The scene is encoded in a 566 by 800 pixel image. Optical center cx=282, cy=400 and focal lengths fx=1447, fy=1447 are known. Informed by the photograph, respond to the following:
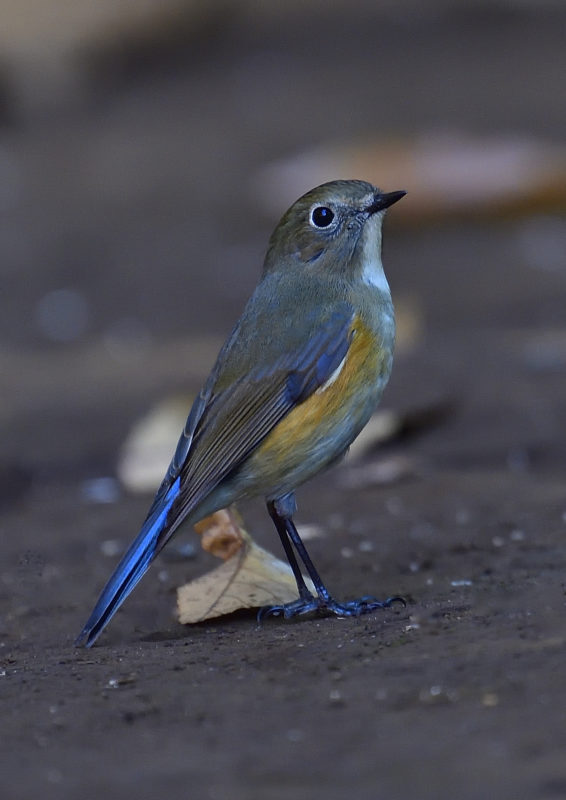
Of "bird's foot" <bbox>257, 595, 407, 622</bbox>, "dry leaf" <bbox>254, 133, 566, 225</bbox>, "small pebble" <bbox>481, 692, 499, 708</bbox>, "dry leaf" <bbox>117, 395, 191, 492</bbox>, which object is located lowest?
"small pebble" <bbox>481, 692, 499, 708</bbox>

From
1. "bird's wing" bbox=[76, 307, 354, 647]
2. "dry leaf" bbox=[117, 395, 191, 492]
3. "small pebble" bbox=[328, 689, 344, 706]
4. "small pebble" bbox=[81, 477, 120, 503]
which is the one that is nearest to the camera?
"small pebble" bbox=[328, 689, 344, 706]

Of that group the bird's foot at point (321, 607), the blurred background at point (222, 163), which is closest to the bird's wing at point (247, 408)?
the bird's foot at point (321, 607)

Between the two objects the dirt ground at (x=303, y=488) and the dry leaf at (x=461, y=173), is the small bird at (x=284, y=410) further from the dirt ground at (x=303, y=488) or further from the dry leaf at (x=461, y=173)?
the dry leaf at (x=461, y=173)

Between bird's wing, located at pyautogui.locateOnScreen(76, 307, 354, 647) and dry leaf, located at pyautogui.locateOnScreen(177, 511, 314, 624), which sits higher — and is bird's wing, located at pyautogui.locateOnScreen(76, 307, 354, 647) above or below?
above

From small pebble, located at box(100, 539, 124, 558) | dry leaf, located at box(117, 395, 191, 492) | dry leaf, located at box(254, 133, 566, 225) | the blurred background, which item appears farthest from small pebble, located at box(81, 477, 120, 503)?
dry leaf, located at box(254, 133, 566, 225)

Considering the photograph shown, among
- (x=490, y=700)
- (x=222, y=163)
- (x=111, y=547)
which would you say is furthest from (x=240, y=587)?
(x=222, y=163)

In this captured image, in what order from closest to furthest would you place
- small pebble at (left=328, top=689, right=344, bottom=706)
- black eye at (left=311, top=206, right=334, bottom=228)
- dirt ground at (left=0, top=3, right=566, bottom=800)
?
dirt ground at (left=0, top=3, right=566, bottom=800), small pebble at (left=328, top=689, right=344, bottom=706), black eye at (left=311, top=206, right=334, bottom=228)

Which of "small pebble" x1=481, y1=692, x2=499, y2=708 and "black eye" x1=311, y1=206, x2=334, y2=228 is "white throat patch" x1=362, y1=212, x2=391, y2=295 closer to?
"black eye" x1=311, y1=206, x2=334, y2=228

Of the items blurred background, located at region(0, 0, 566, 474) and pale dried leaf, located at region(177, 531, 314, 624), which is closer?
pale dried leaf, located at region(177, 531, 314, 624)
